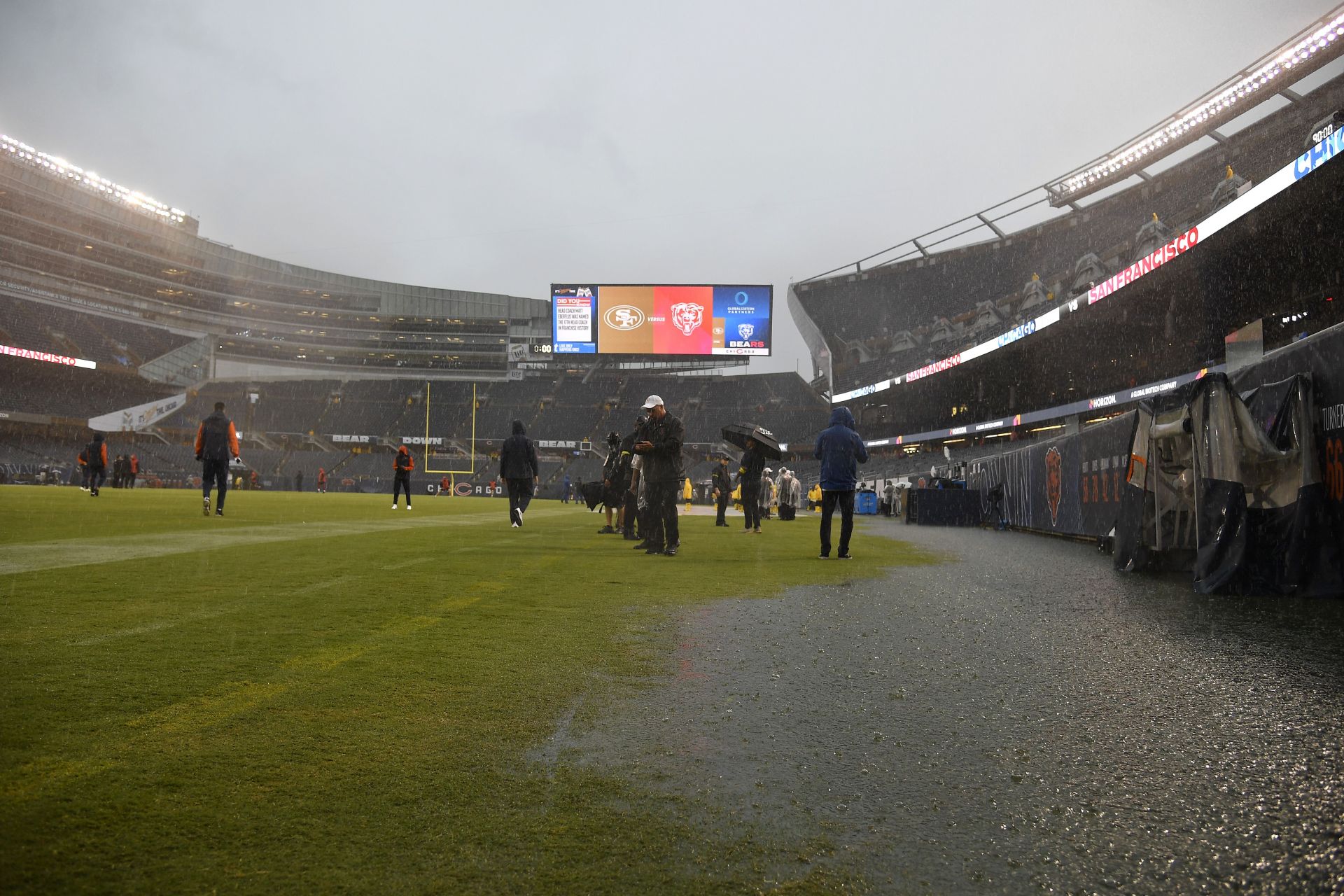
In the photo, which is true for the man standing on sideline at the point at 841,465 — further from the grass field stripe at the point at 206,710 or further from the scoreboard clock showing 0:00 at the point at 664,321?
the scoreboard clock showing 0:00 at the point at 664,321

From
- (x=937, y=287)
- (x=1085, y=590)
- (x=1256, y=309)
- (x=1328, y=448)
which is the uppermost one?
(x=937, y=287)

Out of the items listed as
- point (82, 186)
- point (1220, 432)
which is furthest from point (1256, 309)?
point (82, 186)

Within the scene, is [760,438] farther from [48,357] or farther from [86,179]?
[86,179]

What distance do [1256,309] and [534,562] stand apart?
87.2 feet

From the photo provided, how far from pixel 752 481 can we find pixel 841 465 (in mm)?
6733

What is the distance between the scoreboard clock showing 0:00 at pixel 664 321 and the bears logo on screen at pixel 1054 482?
99.3 ft

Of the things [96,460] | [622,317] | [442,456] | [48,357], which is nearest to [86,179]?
[48,357]

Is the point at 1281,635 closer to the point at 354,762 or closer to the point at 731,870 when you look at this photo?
the point at 731,870

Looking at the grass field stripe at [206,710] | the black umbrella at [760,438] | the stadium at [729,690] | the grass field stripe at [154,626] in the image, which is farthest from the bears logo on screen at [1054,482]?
the grass field stripe at [206,710]

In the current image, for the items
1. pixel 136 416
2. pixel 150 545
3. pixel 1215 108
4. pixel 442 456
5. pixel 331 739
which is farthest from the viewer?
pixel 442 456

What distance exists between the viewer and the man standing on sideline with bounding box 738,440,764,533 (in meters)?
15.7

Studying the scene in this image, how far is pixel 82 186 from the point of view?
60.9m

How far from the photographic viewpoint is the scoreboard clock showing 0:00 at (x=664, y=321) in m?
44.2

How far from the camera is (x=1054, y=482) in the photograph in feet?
45.7
